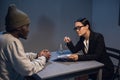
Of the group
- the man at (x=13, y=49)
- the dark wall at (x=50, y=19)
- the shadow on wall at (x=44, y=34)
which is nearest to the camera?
the man at (x=13, y=49)

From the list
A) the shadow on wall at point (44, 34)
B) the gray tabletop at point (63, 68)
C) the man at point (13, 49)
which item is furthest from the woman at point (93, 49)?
the shadow on wall at point (44, 34)

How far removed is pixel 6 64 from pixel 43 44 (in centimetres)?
219

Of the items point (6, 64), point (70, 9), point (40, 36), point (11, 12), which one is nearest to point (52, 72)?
point (6, 64)

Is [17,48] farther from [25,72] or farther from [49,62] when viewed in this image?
[49,62]

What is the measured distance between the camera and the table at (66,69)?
180cm

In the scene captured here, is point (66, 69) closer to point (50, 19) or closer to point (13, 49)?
point (13, 49)

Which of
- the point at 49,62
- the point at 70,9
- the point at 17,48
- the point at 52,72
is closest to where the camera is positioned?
the point at 17,48

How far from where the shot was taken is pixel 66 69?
1.94 m

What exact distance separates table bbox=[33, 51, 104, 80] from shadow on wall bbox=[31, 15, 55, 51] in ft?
4.93

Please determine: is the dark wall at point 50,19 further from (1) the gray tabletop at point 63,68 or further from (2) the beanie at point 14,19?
(2) the beanie at point 14,19

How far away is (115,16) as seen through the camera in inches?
150

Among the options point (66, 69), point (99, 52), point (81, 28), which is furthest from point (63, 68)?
point (81, 28)

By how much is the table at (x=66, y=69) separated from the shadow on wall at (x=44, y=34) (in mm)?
1502

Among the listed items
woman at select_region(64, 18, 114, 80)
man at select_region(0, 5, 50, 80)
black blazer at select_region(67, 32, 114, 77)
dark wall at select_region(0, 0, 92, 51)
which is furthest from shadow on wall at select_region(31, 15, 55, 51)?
man at select_region(0, 5, 50, 80)
